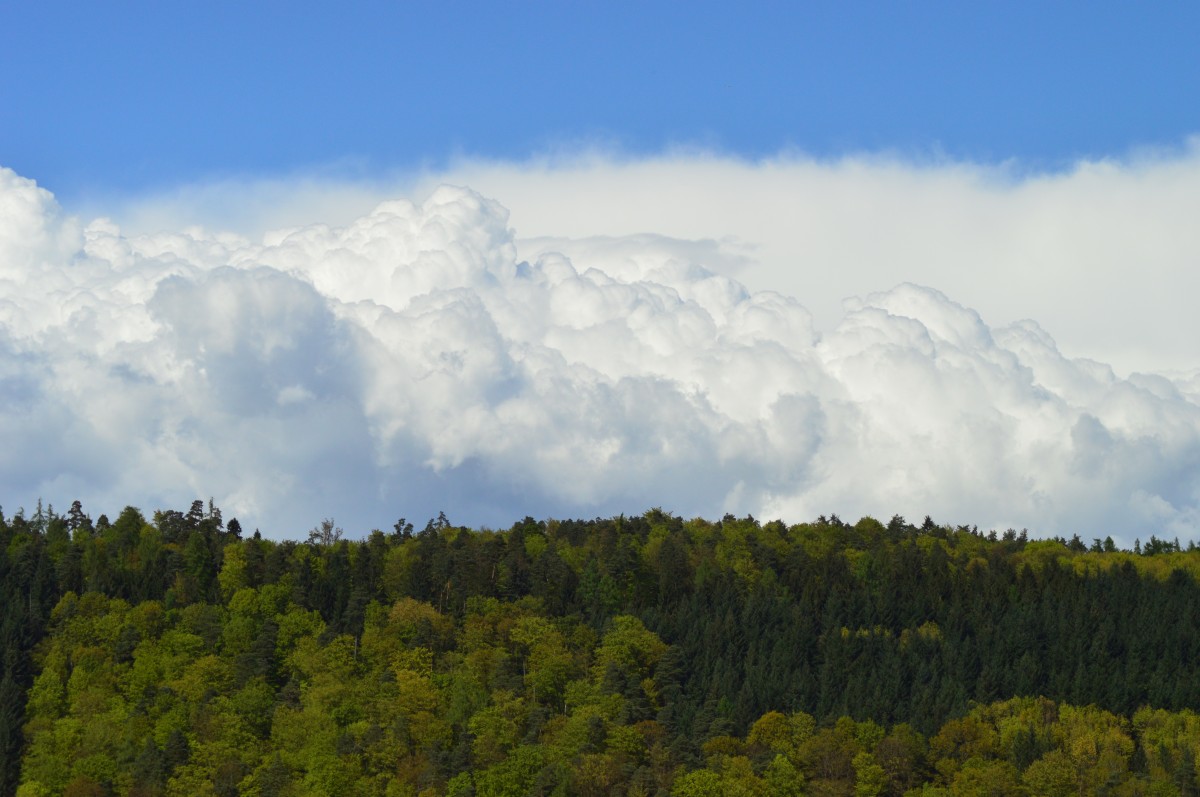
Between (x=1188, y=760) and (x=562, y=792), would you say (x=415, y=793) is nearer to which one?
(x=562, y=792)

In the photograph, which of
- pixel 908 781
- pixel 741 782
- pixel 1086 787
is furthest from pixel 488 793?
pixel 1086 787

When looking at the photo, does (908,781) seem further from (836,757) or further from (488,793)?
(488,793)

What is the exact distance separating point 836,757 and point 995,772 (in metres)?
17.5

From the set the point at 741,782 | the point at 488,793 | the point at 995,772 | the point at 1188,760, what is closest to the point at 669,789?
the point at 741,782

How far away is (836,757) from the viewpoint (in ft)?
649

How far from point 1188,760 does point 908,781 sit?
99.1ft

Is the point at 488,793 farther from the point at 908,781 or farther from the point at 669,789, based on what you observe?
the point at 908,781

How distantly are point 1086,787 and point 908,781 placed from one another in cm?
1892

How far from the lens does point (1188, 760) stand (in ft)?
630

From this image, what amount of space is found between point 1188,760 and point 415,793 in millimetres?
85205

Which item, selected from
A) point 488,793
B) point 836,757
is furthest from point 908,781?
point 488,793

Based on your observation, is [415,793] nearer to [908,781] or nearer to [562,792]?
[562,792]

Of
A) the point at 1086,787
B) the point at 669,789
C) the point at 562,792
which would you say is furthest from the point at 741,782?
the point at 1086,787

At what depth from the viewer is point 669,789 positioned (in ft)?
627
